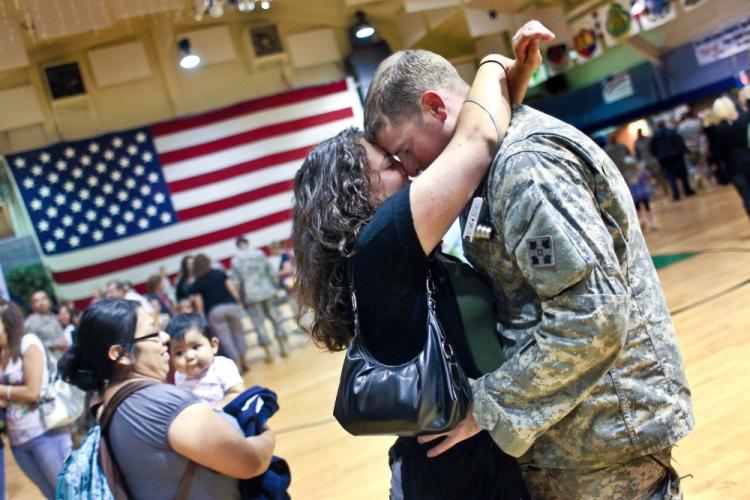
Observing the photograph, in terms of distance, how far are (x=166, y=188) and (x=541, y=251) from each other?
11.2 m

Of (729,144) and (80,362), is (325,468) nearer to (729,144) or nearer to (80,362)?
(80,362)

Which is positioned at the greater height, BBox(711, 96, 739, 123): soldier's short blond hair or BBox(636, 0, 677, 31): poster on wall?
BBox(636, 0, 677, 31): poster on wall

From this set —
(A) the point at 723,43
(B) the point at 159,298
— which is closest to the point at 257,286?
(B) the point at 159,298

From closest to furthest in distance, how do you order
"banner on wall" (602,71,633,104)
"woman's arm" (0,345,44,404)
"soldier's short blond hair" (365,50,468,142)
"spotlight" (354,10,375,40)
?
1. "soldier's short blond hair" (365,50,468,142)
2. "woman's arm" (0,345,44,404)
3. "spotlight" (354,10,375,40)
4. "banner on wall" (602,71,633,104)

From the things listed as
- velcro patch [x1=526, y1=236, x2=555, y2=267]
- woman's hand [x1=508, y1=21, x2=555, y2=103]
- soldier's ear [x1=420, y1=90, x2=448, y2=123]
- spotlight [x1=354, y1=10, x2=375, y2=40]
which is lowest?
velcro patch [x1=526, y1=236, x2=555, y2=267]

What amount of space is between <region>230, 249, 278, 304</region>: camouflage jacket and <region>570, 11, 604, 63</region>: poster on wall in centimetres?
815

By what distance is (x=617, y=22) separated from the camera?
11.9 m

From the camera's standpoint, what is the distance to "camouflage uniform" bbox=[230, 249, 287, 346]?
8523 millimetres

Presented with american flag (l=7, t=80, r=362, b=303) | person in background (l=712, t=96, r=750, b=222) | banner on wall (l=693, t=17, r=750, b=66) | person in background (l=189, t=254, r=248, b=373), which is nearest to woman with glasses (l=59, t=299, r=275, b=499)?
person in background (l=189, t=254, r=248, b=373)

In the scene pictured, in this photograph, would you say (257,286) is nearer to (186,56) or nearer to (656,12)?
(186,56)

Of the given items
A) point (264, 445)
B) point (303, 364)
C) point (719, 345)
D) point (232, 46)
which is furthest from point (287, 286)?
point (264, 445)

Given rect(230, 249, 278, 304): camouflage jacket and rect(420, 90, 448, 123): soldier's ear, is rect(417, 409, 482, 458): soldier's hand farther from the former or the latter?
rect(230, 249, 278, 304): camouflage jacket

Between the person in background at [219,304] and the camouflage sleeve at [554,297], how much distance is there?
22.8ft

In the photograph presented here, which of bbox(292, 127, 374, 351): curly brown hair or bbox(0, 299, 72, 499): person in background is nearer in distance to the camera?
bbox(292, 127, 374, 351): curly brown hair
